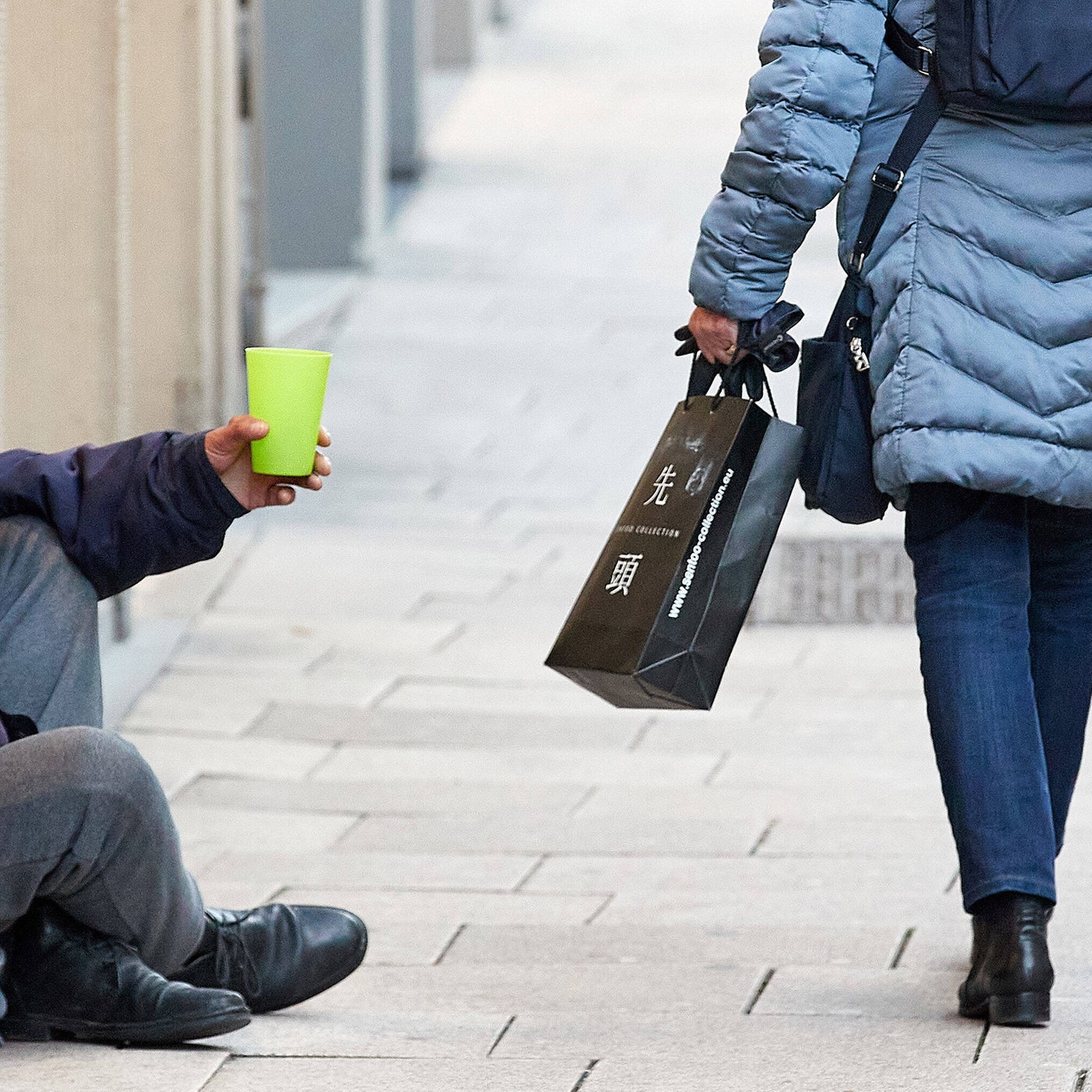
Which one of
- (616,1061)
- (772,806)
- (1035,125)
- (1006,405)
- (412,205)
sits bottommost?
(412,205)

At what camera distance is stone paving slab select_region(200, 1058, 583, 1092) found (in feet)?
9.14

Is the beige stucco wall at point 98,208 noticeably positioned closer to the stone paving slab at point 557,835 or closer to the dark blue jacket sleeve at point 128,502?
the stone paving slab at point 557,835

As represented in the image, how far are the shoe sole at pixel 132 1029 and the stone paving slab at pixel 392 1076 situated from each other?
0.05 metres

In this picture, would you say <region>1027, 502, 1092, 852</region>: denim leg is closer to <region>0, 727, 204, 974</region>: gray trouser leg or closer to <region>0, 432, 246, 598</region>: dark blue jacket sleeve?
<region>0, 432, 246, 598</region>: dark blue jacket sleeve

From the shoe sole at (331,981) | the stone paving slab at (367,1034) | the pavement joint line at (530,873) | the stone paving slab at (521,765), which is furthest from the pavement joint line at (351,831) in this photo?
the shoe sole at (331,981)

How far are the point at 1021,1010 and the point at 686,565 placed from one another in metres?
0.72

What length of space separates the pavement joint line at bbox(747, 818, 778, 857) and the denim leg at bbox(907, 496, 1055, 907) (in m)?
1.10

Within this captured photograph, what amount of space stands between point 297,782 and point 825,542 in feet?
8.27

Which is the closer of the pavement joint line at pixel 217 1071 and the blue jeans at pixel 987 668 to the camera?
the pavement joint line at pixel 217 1071

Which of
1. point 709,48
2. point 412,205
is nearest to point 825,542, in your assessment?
point 412,205

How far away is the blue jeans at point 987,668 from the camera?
3043mm

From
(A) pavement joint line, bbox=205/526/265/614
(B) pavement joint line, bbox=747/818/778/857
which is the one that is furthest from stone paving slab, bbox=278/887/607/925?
(A) pavement joint line, bbox=205/526/265/614

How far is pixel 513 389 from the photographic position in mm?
9336

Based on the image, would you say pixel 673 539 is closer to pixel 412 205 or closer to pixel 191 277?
pixel 191 277
